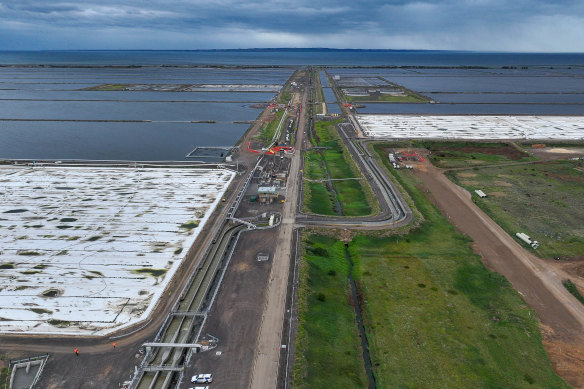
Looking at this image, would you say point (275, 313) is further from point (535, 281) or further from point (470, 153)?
point (470, 153)

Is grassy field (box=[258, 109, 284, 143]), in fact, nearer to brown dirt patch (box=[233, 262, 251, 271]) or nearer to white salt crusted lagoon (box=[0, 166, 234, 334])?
white salt crusted lagoon (box=[0, 166, 234, 334])

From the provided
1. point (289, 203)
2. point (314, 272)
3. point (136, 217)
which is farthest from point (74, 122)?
point (314, 272)

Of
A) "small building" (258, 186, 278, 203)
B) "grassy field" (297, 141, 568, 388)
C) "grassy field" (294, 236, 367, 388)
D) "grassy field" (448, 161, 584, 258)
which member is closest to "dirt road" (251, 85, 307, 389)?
"grassy field" (294, 236, 367, 388)

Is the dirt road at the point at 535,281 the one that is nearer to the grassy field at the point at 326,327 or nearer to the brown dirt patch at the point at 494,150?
the grassy field at the point at 326,327

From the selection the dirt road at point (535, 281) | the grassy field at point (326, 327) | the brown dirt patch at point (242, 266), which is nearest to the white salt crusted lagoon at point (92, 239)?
the brown dirt patch at point (242, 266)

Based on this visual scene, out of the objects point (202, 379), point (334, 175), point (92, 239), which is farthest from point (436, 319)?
point (92, 239)

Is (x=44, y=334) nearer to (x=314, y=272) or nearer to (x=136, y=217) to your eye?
(x=136, y=217)

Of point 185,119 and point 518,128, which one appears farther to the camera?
point 185,119
